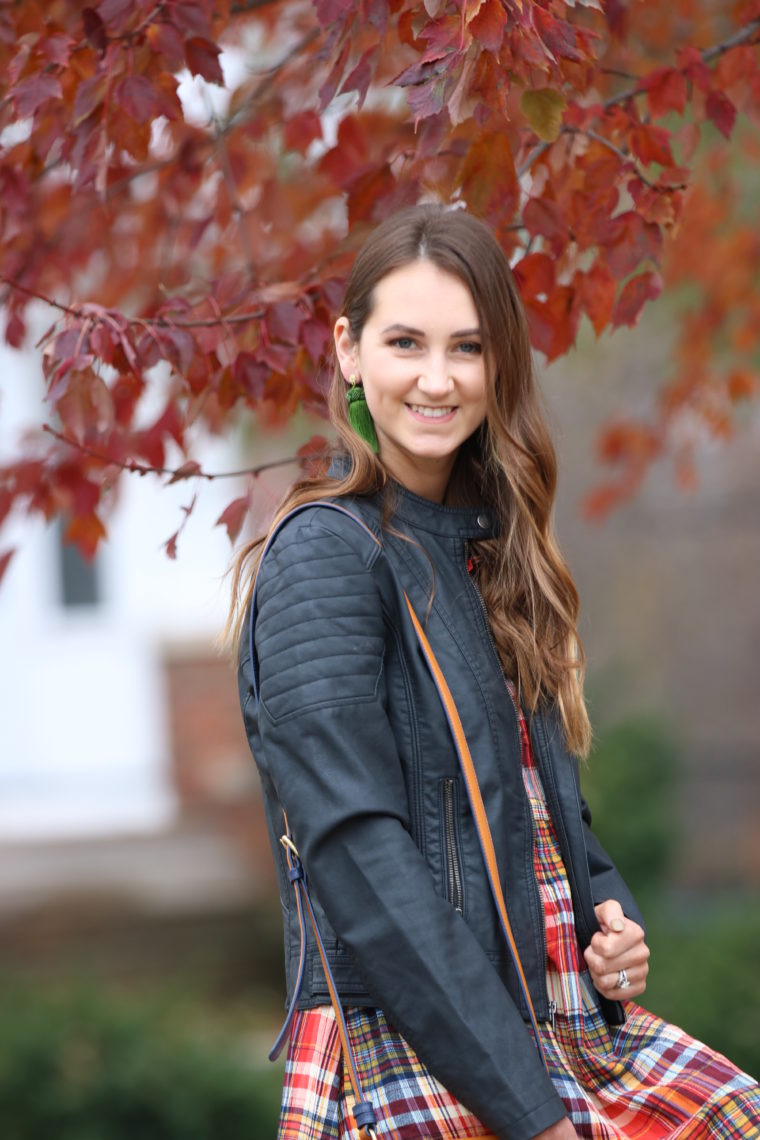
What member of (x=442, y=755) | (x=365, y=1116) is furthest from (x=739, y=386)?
(x=365, y=1116)

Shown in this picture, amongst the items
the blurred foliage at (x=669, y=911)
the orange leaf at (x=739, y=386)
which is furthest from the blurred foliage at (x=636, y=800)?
the orange leaf at (x=739, y=386)

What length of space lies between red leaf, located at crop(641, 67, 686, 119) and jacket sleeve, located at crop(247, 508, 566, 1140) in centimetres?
140

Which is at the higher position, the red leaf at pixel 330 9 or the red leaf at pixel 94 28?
the red leaf at pixel 94 28

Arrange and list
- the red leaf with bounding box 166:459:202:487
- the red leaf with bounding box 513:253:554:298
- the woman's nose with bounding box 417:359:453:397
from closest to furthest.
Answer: the woman's nose with bounding box 417:359:453:397 < the red leaf with bounding box 513:253:554:298 < the red leaf with bounding box 166:459:202:487

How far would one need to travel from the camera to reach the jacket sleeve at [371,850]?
1.79 meters

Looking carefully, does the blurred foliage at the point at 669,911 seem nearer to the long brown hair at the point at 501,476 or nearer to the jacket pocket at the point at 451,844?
the long brown hair at the point at 501,476

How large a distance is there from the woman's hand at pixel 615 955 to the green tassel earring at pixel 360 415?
2.58 ft

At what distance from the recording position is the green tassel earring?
7.12 ft

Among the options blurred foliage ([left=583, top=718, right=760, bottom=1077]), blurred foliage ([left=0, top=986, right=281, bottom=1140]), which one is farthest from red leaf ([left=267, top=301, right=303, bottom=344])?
blurred foliage ([left=0, top=986, right=281, bottom=1140])

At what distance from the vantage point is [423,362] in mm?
2066

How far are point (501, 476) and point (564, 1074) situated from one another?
881mm

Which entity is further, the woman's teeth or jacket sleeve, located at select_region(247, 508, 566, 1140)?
the woman's teeth

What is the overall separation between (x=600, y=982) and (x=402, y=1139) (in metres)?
0.40

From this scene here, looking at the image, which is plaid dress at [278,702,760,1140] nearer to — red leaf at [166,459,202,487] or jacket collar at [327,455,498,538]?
jacket collar at [327,455,498,538]
